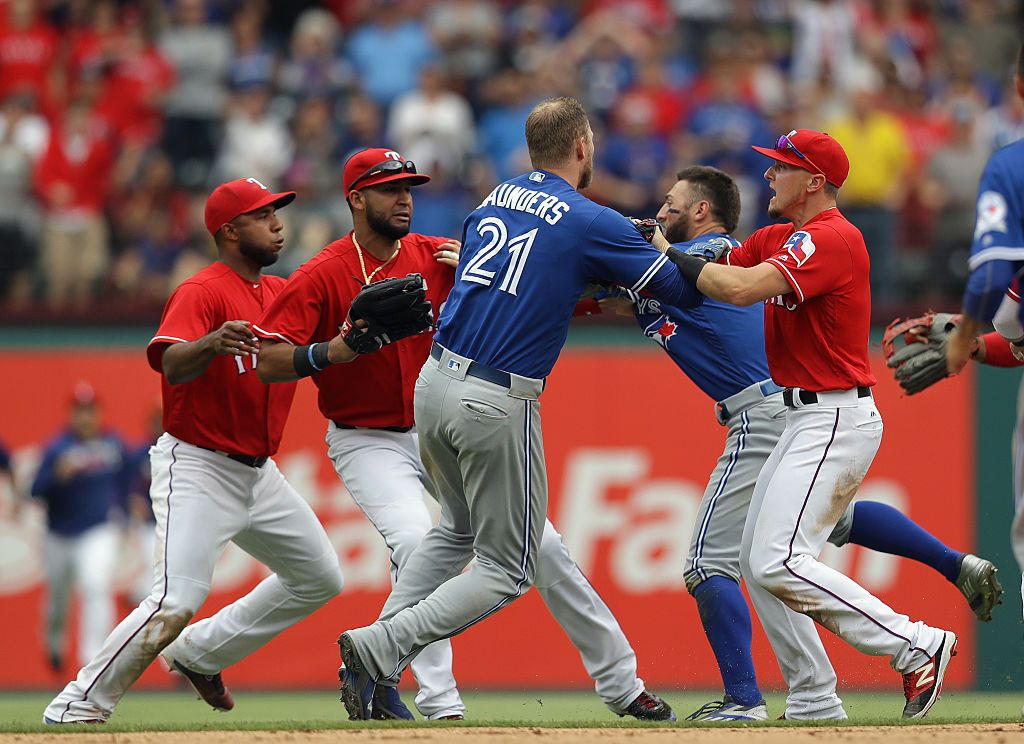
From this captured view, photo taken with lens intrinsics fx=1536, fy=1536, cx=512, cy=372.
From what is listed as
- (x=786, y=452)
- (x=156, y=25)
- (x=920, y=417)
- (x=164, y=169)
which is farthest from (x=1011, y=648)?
(x=156, y=25)

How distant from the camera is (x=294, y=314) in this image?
6.92 meters

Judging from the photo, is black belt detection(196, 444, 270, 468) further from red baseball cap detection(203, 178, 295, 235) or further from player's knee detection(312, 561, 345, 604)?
red baseball cap detection(203, 178, 295, 235)

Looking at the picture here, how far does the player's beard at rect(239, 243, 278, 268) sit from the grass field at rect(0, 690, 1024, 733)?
2.20 meters

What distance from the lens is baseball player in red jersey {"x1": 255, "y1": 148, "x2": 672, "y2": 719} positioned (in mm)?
6949

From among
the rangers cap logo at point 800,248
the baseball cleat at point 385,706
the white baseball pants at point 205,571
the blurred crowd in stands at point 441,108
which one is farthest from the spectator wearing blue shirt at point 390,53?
the baseball cleat at point 385,706

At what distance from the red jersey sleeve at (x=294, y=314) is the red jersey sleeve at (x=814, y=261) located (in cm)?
206

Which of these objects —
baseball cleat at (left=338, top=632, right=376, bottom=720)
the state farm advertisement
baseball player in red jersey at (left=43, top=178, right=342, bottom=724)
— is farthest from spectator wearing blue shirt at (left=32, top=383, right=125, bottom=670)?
baseball cleat at (left=338, top=632, right=376, bottom=720)

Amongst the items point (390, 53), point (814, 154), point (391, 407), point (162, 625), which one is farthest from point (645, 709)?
point (390, 53)

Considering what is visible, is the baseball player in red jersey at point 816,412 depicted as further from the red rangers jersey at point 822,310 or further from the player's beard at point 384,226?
the player's beard at point 384,226

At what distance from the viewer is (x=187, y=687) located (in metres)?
10.9

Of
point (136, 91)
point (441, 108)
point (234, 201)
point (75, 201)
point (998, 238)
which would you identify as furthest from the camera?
point (136, 91)

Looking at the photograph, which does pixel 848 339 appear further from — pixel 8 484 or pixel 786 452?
pixel 8 484

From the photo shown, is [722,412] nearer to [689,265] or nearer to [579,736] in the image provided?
[689,265]

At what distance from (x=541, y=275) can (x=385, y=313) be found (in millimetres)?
709
